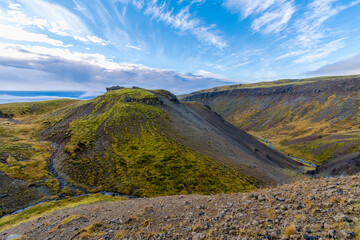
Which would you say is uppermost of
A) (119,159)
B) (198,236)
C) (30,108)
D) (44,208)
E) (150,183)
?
(30,108)

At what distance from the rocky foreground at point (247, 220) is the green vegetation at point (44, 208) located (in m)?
11.1

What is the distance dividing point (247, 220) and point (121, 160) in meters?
37.9

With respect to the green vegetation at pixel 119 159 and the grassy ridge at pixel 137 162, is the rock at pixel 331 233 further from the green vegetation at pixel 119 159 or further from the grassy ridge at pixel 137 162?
the green vegetation at pixel 119 159

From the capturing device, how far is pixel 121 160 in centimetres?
4131

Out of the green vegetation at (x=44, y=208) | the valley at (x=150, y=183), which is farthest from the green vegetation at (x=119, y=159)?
the green vegetation at (x=44, y=208)

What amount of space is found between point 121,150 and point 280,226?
44159 mm

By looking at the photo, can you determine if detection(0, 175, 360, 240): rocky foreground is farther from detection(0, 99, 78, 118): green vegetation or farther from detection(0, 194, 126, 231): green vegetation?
detection(0, 99, 78, 118): green vegetation

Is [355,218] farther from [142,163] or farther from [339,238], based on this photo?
[142,163]

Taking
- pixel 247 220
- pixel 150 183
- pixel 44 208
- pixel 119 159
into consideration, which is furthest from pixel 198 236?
pixel 119 159

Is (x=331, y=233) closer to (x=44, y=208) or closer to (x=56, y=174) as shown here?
(x=44, y=208)

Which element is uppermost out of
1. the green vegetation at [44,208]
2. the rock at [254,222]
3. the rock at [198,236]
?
the rock at [254,222]

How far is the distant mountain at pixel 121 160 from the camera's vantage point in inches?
1268

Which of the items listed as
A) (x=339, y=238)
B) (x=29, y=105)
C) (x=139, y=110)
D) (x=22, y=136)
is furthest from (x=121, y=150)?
(x=29, y=105)

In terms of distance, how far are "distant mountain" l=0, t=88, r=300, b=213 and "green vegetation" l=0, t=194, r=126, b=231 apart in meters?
2.47
